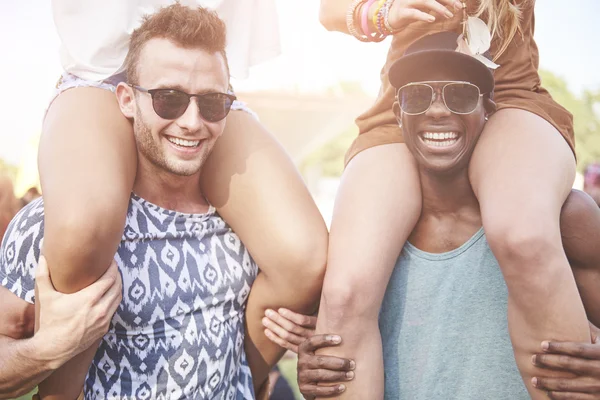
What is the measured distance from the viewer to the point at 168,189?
2.73 m

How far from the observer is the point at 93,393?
2539mm

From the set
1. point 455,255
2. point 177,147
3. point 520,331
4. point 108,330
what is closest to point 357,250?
point 455,255

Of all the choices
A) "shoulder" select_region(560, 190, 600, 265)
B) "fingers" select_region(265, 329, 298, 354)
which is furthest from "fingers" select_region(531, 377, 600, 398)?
"fingers" select_region(265, 329, 298, 354)

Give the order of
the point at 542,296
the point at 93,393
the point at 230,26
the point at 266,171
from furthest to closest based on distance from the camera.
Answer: the point at 230,26, the point at 266,171, the point at 93,393, the point at 542,296

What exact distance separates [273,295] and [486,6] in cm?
145

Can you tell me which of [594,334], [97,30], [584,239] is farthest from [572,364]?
[97,30]

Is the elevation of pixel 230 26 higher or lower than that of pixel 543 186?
higher

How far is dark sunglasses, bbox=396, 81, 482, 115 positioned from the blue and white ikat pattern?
1046 mm

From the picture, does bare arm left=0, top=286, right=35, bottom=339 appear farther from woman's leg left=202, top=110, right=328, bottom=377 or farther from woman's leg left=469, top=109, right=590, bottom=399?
woman's leg left=469, top=109, right=590, bottom=399

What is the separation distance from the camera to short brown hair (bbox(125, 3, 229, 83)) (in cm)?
254

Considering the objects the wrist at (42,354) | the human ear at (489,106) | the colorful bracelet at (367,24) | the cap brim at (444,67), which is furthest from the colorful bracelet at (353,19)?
the wrist at (42,354)

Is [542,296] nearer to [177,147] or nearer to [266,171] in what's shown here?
[266,171]

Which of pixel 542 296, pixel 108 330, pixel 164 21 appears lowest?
pixel 108 330

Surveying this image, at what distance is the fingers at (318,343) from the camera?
2.34m
